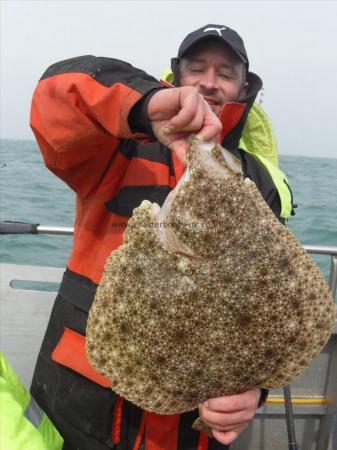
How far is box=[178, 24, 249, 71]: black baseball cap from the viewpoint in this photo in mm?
2279

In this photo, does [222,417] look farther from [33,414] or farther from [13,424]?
[33,414]

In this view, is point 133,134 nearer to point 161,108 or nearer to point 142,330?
point 161,108

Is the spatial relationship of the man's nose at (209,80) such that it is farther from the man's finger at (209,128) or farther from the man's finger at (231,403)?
the man's finger at (231,403)

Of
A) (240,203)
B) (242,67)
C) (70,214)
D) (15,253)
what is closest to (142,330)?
(240,203)

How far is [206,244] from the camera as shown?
147cm

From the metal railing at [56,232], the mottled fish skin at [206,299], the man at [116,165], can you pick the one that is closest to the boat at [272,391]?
the metal railing at [56,232]

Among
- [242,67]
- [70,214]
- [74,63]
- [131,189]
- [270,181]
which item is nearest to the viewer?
[74,63]

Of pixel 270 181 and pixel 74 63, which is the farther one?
pixel 270 181

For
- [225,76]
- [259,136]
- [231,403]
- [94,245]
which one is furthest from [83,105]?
[259,136]

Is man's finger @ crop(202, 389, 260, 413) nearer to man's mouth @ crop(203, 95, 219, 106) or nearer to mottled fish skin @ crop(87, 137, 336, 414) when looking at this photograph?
mottled fish skin @ crop(87, 137, 336, 414)

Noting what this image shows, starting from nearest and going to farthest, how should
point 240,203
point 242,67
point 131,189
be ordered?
point 240,203, point 131,189, point 242,67

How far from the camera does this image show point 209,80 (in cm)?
235

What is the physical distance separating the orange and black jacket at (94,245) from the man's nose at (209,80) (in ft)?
0.75

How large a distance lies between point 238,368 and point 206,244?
1.44 ft
